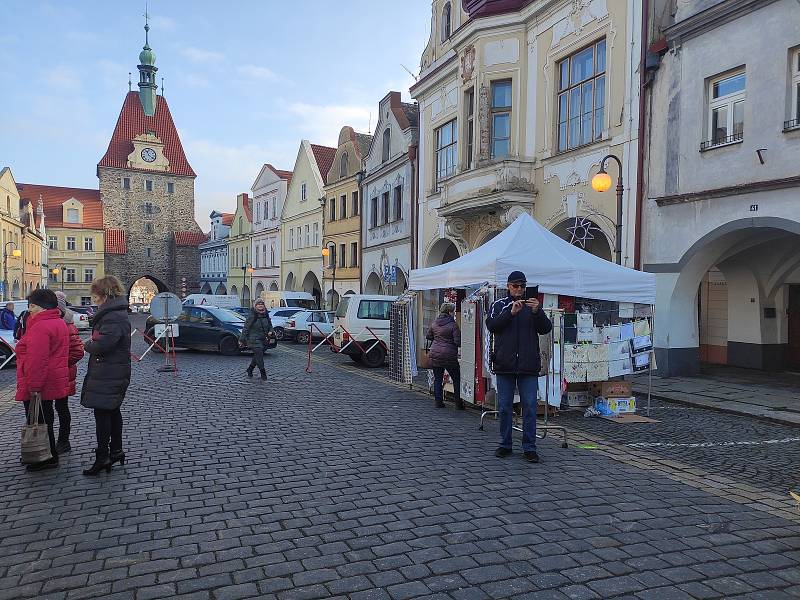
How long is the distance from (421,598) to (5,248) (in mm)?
49127

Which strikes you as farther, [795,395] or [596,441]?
[795,395]

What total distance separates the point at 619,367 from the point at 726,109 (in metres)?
6.35

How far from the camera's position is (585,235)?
1642cm

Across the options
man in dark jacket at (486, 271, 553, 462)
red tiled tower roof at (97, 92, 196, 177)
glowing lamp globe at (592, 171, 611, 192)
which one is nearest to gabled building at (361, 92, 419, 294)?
glowing lamp globe at (592, 171, 611, 192)

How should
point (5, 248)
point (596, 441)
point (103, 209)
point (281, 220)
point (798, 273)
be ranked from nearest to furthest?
1. point (596, 441)
2. point (798, 273)
3. point (5, 248)
4. point (281, 220)
5. point (103, 209)

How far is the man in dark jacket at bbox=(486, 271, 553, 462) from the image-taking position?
652 cm

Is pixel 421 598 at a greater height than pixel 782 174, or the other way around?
pixel 782 174

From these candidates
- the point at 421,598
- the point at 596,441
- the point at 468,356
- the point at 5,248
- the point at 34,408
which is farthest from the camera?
the point at 5,248

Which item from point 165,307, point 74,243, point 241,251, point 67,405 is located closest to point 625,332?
point 67,405

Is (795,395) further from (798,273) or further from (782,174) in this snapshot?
(798,273)

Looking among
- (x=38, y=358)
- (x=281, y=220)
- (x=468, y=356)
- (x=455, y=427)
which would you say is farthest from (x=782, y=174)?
(x=281, y=220)

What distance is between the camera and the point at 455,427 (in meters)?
8.48

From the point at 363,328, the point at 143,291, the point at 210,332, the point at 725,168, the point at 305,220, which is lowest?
the point at 210,332

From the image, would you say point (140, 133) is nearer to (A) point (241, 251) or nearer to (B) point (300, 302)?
(A) point (241, 251)
